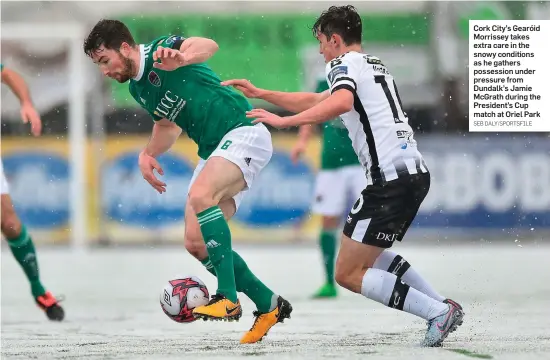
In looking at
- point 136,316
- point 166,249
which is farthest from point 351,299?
point 166,249

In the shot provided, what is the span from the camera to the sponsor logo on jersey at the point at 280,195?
52.1 ft

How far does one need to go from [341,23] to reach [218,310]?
1.54 m

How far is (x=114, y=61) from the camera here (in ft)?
19.0

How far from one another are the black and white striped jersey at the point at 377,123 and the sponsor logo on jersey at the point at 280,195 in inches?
403

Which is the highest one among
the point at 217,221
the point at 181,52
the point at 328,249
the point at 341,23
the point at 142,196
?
the point at 341,23

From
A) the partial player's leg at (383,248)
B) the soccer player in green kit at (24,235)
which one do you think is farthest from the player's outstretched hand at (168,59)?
the soccer player in green kit at (24,235)

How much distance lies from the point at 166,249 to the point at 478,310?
8.15 meters

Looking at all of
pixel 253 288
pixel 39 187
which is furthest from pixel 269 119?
pixel 39 187

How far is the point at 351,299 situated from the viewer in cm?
884

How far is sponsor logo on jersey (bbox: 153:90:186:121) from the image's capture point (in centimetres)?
585

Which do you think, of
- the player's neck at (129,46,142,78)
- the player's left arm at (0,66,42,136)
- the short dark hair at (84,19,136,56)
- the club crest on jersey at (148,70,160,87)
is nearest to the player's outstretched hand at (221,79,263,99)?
the club crest on jersey at (148,70,160,87)

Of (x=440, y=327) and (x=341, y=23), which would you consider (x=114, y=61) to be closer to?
(x=341, y=23)

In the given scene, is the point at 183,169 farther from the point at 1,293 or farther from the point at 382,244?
the point at 382,244

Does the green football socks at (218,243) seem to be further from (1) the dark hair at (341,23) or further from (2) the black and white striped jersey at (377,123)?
(1) the dark hair at (341,23)
